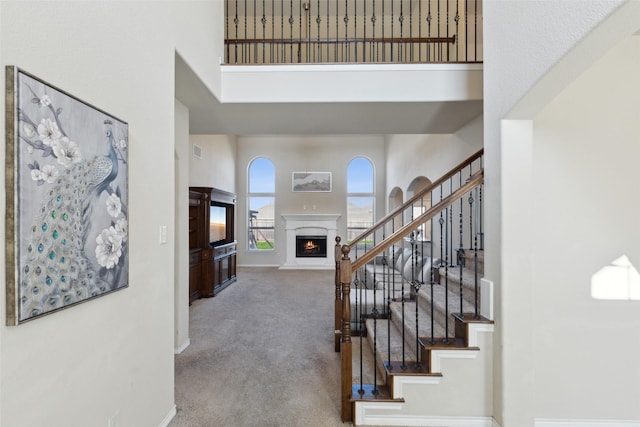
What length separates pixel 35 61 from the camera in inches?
43.4

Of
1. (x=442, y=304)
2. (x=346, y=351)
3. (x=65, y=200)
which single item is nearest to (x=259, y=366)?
(x=346, y=351)

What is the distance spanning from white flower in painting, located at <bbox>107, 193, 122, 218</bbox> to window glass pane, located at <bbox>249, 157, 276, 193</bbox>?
7222mm

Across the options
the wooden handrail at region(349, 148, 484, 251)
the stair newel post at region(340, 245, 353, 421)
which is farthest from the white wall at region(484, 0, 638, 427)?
the stair newel post at region(340, 245, 353, 421)

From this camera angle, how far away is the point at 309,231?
27.9 ft

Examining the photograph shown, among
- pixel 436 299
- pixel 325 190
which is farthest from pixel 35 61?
pixel 325 190

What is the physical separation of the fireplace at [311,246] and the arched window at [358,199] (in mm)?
808

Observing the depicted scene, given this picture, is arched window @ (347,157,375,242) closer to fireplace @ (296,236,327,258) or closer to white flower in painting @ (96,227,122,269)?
fireplace @ (296,236,327,258)

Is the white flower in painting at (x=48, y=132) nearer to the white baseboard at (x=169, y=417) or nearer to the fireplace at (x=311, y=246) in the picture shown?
the white baseboard at (x=169, y=417)

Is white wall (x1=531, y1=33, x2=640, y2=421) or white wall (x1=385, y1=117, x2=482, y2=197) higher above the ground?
white wall (x1=385, y1=117, x2=482, y2=197)

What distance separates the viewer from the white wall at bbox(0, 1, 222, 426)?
3.57 ft

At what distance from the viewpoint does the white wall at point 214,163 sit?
5.78 m

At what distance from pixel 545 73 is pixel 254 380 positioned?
2.94m

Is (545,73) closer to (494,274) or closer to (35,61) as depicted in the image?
(494,274)

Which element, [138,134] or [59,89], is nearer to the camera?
[59,89]
